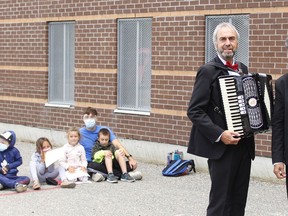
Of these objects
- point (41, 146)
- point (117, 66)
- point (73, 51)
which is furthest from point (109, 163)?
point (73, 51)

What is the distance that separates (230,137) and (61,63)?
9.80m

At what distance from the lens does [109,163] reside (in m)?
11.7

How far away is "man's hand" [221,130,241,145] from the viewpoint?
6586 millimetres

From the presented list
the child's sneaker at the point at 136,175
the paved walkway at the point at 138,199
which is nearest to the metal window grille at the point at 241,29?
the paved walkway at the point at 138,199

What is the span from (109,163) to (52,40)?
514 centimetres

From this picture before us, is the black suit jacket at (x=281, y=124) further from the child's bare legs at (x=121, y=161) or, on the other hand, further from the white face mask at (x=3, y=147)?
the child's bare legs at (x=121, y=161)

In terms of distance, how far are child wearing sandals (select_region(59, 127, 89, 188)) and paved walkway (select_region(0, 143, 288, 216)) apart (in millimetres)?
215

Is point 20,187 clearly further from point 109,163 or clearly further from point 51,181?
point 109,163

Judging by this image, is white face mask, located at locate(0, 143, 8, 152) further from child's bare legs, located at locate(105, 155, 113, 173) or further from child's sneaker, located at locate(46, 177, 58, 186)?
child's bare legs, located at locate(105, 155, 113, 173)

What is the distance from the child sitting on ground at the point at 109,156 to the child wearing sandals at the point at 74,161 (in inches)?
12.5

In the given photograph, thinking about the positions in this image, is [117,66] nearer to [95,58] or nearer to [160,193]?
[95,58]

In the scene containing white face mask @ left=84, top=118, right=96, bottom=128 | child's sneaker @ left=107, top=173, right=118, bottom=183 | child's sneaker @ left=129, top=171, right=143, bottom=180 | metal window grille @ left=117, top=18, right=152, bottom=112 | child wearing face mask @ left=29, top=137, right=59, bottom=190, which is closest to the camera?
child wearing face mask @ left=29, top=137, right=59, bottom=190

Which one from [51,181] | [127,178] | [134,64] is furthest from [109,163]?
[134,64]

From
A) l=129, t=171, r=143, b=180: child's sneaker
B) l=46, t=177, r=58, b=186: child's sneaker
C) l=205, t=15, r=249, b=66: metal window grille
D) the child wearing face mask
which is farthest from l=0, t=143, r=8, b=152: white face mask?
l=205, t=15, r=249, b=66: metal window grille
